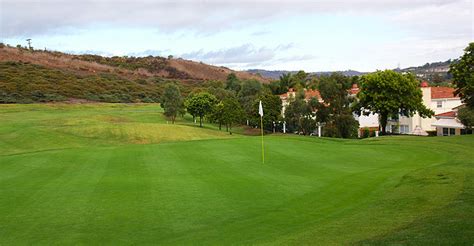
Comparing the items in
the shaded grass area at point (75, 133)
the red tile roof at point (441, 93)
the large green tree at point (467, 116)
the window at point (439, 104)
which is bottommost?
the shaded grass area at point (75, 133)

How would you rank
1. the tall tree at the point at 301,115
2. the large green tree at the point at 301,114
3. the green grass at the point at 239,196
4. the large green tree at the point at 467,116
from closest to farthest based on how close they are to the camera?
the green grass at the point at 239,196
the large green tree at the point at 467,116
the large green tree at the point at 301,114
the tall tree at the point at 301,115

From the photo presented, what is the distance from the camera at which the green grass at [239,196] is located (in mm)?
11086

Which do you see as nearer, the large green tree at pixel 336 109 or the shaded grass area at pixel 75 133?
the shaded grass area at pixel 75 133

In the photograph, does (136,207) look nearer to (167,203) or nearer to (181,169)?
(167,203)

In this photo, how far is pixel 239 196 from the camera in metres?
15.2

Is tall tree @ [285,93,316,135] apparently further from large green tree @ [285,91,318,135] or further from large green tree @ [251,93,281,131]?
large green tree @ [251,93,281,131]

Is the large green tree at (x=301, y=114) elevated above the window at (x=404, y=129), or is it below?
above

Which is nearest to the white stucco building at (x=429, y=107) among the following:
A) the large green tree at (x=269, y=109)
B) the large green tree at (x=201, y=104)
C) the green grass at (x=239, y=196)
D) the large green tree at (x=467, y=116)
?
the large green tree at (x=269, y=109)

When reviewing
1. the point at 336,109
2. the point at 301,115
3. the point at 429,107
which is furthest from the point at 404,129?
the point at 336,109

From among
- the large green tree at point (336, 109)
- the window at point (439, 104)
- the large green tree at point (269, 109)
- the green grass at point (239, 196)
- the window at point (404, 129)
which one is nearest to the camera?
the green grass at point (239, 196)

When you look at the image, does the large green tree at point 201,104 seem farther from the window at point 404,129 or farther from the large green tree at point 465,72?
the large green tree at point 465,72

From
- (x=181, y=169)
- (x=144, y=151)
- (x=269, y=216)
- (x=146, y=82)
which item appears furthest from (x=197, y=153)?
(x=146, y=82)

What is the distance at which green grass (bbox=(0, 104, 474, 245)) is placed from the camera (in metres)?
11.1

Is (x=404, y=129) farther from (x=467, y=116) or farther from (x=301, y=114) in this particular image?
(x=467, y=116)
